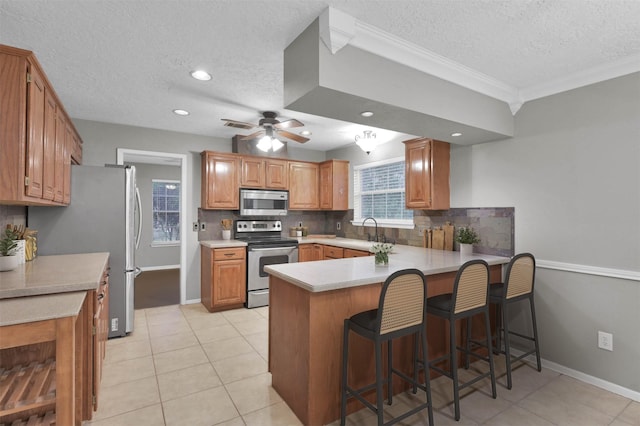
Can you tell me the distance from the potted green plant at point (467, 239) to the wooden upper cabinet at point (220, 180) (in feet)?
10.3

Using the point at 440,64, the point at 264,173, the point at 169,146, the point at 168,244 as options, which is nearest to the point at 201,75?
the point at 440,64

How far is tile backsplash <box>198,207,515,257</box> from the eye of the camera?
3307mm

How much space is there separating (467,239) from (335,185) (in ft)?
8.09

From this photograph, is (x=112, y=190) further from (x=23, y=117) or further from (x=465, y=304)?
(x=465, y=304)

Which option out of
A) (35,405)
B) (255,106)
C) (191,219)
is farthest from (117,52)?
(191,219)

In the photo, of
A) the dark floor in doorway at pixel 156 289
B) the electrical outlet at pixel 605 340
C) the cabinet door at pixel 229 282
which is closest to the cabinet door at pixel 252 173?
the cabinet door at pixel 229 282

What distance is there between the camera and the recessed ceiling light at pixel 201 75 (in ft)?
8.84

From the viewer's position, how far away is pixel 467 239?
3.53 meters

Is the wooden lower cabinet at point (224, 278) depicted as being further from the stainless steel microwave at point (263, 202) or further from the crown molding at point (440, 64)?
the crown molding at point (440, 64)

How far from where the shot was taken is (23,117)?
1.85m

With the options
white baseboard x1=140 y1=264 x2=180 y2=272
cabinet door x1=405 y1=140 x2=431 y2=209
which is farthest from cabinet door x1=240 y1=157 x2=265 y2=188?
white baseboard x1=140 y1=264 x2=180 y2=272

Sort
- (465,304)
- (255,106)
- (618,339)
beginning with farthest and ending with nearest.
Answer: (255,106) → (618,339) → (465,304)

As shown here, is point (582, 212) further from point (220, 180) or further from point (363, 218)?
point (220, 180)

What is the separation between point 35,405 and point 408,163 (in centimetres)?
379
